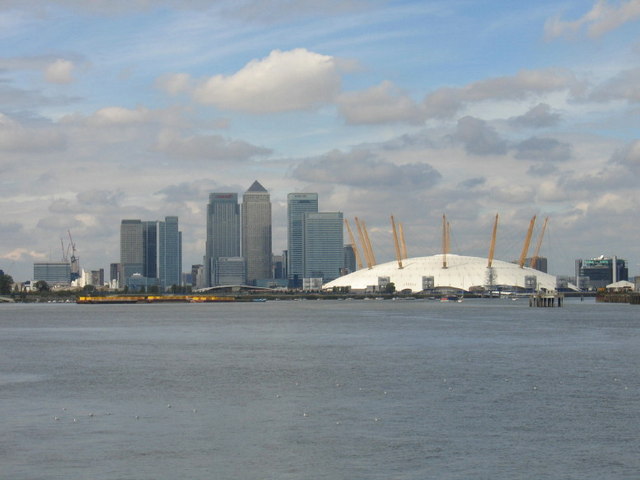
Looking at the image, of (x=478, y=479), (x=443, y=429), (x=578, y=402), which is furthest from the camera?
(x=578, y=402)

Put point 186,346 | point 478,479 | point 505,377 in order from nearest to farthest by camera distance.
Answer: point 478,479
point 505,377
point 186,346

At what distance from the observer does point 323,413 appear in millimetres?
42844

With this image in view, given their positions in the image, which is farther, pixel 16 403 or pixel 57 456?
pixel 16 403

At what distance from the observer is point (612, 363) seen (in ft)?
216

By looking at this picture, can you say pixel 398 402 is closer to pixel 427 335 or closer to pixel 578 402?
pixel 578 402

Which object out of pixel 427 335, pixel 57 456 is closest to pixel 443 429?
pixel 57 456

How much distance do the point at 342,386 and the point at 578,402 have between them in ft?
43.3

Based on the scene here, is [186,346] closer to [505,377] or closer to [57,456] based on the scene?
[505,377]

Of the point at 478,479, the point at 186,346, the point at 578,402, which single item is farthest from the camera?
the point at 186,346

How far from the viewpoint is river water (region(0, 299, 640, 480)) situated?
31781 millimetres

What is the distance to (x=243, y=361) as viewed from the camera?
229ft

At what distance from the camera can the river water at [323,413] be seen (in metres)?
31.8

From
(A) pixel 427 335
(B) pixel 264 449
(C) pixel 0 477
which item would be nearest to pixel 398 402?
(B) pixel 264 449

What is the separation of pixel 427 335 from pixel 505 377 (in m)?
44.4
